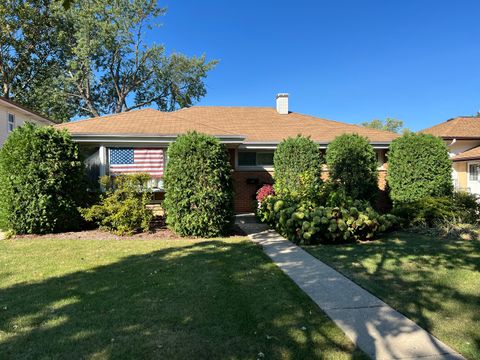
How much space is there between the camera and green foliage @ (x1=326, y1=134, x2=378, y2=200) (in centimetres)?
1198

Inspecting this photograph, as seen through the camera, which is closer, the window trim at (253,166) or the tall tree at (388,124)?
the window trim at (253,166)

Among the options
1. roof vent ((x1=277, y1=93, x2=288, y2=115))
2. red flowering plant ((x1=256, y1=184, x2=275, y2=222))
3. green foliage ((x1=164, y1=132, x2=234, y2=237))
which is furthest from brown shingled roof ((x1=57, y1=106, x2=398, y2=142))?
green foliage ((x1=164, y1=132, x2=234, y2=237))

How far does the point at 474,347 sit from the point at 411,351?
0.56m

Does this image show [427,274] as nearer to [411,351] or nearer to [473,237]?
[411,351]

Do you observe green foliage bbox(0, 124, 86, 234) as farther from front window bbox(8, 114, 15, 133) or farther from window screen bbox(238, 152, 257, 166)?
front window bbox(8, 114, 15, 133)

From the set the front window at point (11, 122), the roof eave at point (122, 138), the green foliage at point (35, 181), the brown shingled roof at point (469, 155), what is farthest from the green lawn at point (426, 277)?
the front window at point (11, 122)

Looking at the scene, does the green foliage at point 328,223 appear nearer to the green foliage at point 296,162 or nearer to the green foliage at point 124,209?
the green foliage at point 296,162

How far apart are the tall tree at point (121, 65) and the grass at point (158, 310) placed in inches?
992

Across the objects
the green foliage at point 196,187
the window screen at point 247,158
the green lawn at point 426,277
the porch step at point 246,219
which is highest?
the window screen at point 247,158

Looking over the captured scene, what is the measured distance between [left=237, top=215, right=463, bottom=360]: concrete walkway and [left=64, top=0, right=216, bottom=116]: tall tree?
26740mm

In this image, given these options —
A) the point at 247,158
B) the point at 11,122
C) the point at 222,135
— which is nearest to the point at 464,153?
the point at 247,158

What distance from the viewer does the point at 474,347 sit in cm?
294

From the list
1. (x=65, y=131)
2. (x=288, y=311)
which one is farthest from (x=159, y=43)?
(x=288, y=311)

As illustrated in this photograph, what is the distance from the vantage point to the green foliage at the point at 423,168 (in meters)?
11.4
